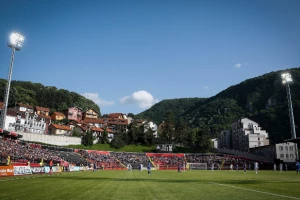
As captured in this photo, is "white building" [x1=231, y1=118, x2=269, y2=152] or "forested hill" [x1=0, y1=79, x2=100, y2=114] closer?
"white building" [x1=231, y1=118, x2=269, y2=152]

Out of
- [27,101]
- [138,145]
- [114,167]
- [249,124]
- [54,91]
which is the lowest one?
[114,167]

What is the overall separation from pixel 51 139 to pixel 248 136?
8529cm

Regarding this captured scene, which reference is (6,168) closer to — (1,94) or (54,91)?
(1,94)

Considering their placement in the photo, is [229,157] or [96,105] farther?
[96,105]

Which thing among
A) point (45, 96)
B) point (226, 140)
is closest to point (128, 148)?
point (226, 140)

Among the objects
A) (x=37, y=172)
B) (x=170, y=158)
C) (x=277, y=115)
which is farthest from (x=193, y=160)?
(x=277, y=115)

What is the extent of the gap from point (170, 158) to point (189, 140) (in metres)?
26.5

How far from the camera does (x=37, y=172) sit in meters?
35.8

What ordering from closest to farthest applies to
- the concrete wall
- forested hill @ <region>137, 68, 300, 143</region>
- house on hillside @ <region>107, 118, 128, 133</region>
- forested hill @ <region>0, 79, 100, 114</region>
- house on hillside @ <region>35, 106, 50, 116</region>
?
the concrete wall → house on hillside @ <region>35, 106, 50, 116</region> → forested hill @ <region>0, 79, 100, 114</region> → house on hillside @ <region>107, 118, 128, 133</region> → forested hill @ <region>137, 68, 300, 143</region>

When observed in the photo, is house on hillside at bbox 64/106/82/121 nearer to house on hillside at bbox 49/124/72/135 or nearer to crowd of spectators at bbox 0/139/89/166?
house on hillside at bbox 49/124/72/135

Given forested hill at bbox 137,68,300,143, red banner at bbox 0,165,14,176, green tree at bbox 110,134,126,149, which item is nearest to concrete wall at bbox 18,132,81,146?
green tree at bbox 110,134,126,149

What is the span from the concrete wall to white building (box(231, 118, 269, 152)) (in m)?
76.3

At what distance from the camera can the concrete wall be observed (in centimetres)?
7575

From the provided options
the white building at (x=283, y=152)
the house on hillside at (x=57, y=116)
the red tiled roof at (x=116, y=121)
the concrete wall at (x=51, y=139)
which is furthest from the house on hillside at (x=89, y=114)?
the white building at (x=283, y=152)
